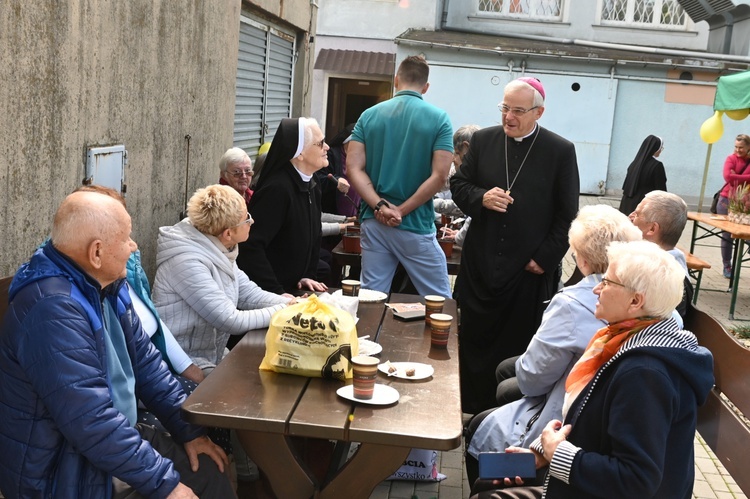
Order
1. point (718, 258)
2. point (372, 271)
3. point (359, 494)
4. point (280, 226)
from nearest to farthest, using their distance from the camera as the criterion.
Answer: point (359, 494)
point (280, 226)
point (372, 271)
point (718, 258)

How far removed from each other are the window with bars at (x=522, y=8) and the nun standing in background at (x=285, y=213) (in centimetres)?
1909

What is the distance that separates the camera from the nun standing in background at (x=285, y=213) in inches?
180

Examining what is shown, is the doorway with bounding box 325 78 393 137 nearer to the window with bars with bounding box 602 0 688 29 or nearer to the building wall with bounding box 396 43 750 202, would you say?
the building wall with bounding box 396 43 750 202

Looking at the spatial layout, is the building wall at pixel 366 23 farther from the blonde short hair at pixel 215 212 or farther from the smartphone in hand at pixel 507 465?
the smartphone in hand at pixel 507 465

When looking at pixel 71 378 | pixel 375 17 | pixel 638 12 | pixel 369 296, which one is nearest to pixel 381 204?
pixel 369 296

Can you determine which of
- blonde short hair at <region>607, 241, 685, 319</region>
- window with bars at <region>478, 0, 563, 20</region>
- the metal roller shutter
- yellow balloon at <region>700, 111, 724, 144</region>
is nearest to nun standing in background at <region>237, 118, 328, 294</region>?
blonde short hair at <region>607, 241, 685, 319</region>

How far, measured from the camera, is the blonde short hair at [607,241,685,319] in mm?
2598

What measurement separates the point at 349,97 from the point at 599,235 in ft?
68.0

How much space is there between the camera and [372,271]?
17.6 feet

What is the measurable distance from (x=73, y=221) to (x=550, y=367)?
1.87m

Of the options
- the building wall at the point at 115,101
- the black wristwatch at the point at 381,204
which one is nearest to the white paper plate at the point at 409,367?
the building wall at the point at 115,101

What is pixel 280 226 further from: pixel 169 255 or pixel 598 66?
pixel 598 66

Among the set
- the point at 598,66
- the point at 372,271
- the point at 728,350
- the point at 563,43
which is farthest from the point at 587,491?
the point at 563,43

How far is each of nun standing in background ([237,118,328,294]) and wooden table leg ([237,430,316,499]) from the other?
1667 millimetres
